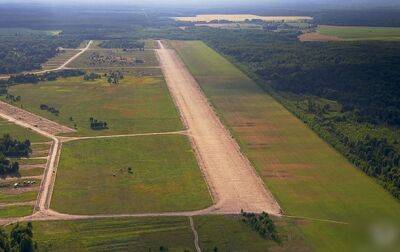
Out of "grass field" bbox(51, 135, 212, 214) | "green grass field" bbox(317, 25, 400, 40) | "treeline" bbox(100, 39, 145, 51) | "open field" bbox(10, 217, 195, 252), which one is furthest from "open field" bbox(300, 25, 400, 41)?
"open field" bbox(10, 217, 195, 252)

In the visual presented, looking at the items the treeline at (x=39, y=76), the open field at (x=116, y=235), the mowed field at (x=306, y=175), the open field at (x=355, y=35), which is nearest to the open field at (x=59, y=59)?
the treeline at (x=39, y=76)

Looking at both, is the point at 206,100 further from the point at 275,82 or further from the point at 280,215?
the point at 280,215

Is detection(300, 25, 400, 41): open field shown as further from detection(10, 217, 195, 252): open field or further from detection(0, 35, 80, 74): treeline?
detection(10, 217, 195, 252): open field

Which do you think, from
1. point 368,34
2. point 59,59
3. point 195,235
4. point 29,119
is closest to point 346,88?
point 29,119

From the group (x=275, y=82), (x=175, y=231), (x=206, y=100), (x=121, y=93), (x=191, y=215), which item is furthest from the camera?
(x=275, y=82)

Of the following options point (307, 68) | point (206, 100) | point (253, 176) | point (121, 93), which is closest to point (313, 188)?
point (253, 176)

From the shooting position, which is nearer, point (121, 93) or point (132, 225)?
point (132, 225)

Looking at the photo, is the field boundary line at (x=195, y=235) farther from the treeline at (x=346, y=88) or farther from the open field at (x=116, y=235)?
the treeline at (x=346, y=88)
